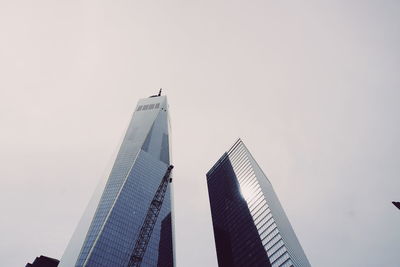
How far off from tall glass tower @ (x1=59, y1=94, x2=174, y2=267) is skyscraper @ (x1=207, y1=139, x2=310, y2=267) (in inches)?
932

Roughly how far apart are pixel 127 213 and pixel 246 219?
154 feet

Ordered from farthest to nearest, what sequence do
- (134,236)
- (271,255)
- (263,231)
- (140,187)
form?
(140,187)
(134,236)
(263,231)
(271,255)

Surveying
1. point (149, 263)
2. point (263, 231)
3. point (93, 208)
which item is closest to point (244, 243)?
point (263, 231)

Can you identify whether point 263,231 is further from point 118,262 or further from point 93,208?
point 93,208

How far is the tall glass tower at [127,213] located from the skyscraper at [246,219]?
77.7ft

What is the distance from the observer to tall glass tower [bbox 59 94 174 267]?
99.2 metres

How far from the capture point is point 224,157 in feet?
541

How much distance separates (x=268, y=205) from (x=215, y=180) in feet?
186

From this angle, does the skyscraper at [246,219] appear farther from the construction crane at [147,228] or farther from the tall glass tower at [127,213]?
the construction crane at [147,228]

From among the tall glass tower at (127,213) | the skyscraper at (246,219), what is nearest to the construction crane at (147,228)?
the skyscraper at (246,219)

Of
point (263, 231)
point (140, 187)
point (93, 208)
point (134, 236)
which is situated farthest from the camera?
point (140, 187)

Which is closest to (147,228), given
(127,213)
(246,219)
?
(127,213)

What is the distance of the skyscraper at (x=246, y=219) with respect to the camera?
95.4 meters

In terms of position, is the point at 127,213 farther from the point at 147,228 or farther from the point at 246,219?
the point at 147,228
